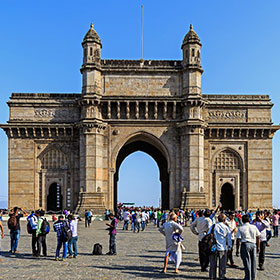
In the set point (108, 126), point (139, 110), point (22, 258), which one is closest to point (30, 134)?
point (108, 126)

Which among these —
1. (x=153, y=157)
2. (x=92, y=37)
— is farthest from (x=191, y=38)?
(x=153, y=157)

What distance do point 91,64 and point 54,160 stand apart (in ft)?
31.4

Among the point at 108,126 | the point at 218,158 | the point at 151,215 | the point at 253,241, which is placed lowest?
the point at 151,215

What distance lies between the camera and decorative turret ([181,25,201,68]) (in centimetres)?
4347

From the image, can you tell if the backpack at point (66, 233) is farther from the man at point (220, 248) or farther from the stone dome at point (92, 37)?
the stone dome at point (92, 37)

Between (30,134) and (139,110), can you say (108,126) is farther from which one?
(30,134)

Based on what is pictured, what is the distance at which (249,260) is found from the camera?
1235cm

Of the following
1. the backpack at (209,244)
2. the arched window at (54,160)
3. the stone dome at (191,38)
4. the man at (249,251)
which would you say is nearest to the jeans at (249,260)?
the man at (249,251)

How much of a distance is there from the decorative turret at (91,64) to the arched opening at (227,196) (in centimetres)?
1540

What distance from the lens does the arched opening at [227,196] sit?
45966 mm

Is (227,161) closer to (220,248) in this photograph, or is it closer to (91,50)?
(91,50)

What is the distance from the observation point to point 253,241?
1270 centimetres

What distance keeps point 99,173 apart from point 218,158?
11.5 meters

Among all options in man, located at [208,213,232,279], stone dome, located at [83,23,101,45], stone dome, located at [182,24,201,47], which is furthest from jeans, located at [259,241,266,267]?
stone dome, located at [83,23,101,45]
